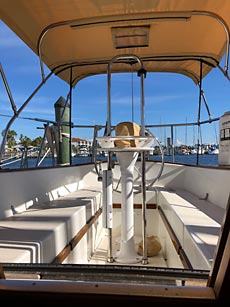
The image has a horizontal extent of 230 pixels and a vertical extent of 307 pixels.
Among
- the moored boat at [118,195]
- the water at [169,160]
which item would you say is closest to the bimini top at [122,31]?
the moored boat at [118,195]

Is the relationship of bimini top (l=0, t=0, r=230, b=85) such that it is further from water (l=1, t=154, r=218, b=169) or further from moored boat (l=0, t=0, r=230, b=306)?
→ water (l=1, t=154, r=218, b=169)

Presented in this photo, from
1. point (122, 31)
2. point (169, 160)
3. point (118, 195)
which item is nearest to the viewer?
point (122, 31)

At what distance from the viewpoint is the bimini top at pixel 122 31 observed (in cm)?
187

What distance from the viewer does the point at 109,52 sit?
8.86ft

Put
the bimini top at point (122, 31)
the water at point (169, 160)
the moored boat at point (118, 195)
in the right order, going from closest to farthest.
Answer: the moored boat at point (118, 195)
the bimini top at point (122, 31)
the water at point (169, 160)

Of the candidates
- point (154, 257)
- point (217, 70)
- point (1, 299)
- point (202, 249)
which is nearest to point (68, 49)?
point (217, 70)

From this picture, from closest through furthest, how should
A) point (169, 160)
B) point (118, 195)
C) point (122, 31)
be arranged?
point (122, 31)
point (118, 195)
point (169, 160)

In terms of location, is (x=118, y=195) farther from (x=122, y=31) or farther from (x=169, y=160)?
(x=122, y=31)

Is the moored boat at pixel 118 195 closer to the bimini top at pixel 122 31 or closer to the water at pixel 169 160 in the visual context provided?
the bimini top at pixel 122 31

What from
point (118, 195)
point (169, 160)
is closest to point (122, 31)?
point (118, 195)

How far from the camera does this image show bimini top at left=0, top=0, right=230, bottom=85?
73.5 inches

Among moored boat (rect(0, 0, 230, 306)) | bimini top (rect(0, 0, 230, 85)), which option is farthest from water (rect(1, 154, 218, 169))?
bimini top (rect(0, 0, 230, 85))

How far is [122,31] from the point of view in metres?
2.25

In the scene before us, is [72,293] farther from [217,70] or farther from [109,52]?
[217,70]
